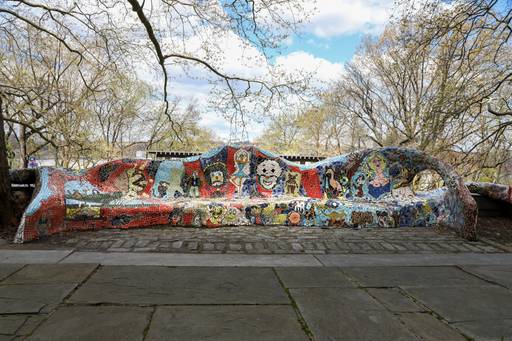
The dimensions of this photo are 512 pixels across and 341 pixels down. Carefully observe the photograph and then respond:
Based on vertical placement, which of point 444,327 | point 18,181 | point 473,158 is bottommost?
point 444,327

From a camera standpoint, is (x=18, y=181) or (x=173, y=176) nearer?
(x=18, y=181)

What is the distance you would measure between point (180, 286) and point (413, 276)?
2.47 meters

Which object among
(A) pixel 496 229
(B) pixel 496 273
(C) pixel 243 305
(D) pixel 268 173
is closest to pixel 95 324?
(C) pixel 243 305

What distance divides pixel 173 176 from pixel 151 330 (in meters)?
5.05

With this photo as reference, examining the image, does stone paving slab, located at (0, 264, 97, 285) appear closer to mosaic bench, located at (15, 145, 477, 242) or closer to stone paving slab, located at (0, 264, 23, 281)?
stone paving slab, located at (0, 264, 23, 281)

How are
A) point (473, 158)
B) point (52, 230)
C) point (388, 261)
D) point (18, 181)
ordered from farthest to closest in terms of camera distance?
point (473, 158)
point (18, 181)
point (52, 230)
point (388, 261)

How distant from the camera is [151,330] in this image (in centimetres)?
241

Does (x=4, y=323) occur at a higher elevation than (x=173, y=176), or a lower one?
lower

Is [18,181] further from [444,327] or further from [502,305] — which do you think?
[502,305]

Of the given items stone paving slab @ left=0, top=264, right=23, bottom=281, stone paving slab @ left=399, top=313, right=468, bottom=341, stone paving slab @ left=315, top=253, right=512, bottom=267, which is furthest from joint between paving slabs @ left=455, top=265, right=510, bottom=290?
stone paving slab @ left=0, top=264, right=23, bottom=281

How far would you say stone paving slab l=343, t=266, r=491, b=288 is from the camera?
11.8 ft

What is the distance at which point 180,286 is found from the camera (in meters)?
3.30

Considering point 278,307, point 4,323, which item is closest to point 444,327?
point 278,307

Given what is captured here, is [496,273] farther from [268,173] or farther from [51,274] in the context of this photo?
[51,274]
